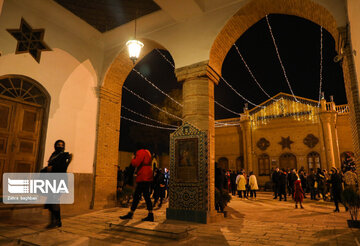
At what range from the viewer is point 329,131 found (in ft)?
62.4

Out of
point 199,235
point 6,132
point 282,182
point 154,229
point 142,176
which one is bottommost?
point 199,235

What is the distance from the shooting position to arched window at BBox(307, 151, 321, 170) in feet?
63.3

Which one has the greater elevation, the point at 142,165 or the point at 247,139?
the point at 247,139

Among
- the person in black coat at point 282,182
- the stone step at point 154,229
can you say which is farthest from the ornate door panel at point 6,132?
the person in black coat at point 282,182

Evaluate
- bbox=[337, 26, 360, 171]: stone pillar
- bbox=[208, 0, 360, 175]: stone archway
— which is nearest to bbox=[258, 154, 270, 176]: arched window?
bbox=[208, 0, 360, 175]: stone archway

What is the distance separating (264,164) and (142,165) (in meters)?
17.9

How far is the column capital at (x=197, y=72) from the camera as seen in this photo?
22.5 ft

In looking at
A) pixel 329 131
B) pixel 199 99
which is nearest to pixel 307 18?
pixel 199 99

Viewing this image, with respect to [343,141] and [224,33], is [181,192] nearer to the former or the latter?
[224,33]

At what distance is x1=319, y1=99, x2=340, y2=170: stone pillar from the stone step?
1791 cm

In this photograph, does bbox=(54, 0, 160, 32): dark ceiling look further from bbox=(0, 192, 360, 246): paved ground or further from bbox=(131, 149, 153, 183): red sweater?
bbox=(0, 192, 360, 246): paved ground

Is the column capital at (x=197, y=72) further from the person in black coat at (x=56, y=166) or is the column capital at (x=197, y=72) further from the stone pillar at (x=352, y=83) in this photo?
the person in black coat at (x=56, y=166)

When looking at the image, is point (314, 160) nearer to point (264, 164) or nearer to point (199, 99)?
point (264, 164)

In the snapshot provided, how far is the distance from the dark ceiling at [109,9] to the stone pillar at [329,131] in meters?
16.4
